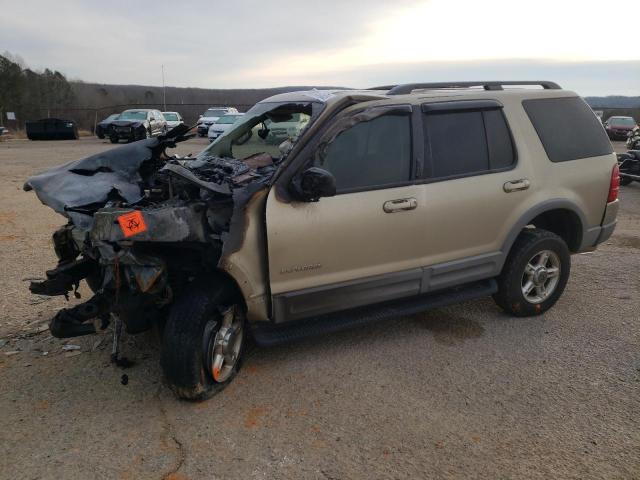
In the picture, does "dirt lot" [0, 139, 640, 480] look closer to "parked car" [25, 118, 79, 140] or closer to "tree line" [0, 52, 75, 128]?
"parked car" [25, 118, 79, 140]

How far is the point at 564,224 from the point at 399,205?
6.71 feet

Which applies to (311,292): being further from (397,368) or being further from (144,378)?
(144,378)

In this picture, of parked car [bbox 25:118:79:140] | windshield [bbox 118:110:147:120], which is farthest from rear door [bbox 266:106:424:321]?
parked car [bbox 25:118:79:140]

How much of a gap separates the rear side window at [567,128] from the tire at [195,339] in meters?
3.02

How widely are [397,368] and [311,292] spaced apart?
34.8 inches

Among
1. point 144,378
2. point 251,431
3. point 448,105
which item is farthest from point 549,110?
point 144,378

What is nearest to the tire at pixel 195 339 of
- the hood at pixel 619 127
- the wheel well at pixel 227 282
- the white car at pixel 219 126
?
the wheel well at pixel 227 282

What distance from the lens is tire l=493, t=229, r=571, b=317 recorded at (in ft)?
14.3

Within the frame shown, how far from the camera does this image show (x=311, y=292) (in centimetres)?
347

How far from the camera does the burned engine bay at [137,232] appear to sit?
2984 mm

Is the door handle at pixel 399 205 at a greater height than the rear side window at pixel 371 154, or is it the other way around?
the rear side window at pixel 371 154

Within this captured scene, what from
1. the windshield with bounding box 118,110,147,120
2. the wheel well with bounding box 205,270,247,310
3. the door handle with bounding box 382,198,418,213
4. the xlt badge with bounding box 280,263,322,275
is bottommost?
the wheel well with bounding box 205,270,247,310

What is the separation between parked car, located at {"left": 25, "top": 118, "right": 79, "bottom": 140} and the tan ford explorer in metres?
28.1

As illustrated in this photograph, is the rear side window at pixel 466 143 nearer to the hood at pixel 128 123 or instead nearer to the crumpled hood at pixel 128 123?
the crumpled hood at pixel 128 123
